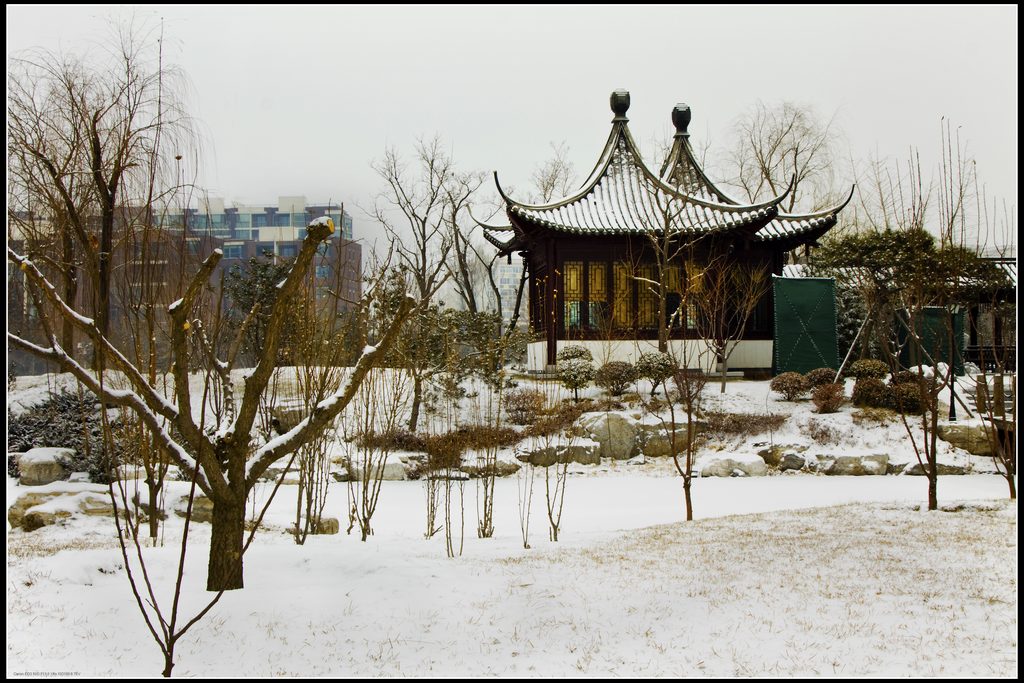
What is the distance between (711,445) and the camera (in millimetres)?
12305

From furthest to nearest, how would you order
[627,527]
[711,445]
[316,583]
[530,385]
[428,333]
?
[530,385]
[428,333]
[711,445]
[627,527]
[316,583]

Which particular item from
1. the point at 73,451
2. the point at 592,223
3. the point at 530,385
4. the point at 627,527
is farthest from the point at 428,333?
the point at 627,527

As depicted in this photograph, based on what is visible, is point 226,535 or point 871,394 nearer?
point 226,535

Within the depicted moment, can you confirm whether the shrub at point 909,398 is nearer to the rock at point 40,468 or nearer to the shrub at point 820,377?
the shrub at point 820,377

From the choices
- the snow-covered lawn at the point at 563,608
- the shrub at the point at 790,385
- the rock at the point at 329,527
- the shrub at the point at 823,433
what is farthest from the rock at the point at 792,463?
the rock at the point at 329,527

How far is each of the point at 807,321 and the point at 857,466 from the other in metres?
5.07

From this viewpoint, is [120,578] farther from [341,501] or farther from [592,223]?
[592,223]

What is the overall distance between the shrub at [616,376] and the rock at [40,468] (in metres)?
7.99

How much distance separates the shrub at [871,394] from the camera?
1280cm

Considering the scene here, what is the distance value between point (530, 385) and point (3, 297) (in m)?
11.4

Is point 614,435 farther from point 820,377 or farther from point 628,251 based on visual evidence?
point 628,251

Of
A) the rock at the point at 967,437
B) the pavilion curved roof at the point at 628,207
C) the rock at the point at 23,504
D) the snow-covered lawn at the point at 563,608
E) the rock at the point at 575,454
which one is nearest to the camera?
the snow-covered lawn at the point at 563,608

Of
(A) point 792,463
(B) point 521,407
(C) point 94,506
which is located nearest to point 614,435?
(B) point 521,407

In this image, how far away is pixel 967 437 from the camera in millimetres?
11523
